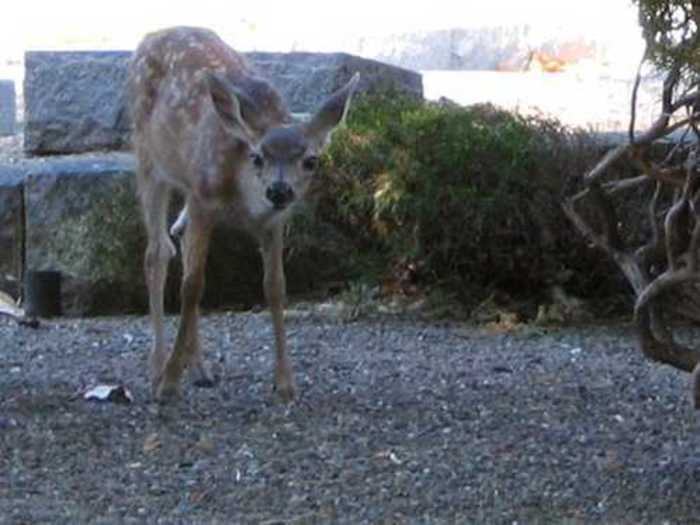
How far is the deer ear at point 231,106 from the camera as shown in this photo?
868 centimetres

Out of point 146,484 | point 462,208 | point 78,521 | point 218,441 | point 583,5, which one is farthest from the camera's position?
point 583,5

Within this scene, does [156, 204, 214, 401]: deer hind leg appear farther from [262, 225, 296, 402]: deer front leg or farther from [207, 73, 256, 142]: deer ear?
[207, 73, 256, 142]: deer ear

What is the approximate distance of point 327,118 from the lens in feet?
28.7

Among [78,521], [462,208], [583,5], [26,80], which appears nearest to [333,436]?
[78,521]

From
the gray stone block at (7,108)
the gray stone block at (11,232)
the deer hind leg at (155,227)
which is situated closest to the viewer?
the deer hind leg at (155,227)

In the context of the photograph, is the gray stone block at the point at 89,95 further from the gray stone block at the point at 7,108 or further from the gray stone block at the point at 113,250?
the gray stone block at the point at 7,108

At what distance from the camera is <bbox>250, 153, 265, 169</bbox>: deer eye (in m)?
8.61

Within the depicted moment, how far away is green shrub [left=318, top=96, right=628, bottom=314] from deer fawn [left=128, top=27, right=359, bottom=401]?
2084 mm

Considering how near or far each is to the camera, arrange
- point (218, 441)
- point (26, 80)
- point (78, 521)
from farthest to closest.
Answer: point (26, 80) → point (218, 441) → point (78, 521)

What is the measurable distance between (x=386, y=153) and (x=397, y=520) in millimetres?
5228

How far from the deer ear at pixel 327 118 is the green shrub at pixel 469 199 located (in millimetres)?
2791

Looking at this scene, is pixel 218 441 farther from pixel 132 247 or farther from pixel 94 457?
pixel 132 247

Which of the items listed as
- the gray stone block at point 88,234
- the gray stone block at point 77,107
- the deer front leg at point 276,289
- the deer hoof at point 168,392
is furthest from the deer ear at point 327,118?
the gray stone block at point 77,107

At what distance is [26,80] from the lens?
13883 mm
